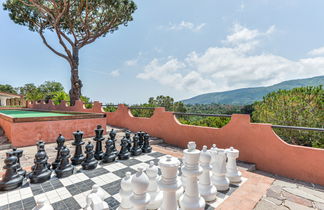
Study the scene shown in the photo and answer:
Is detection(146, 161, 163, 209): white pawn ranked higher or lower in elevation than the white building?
lower

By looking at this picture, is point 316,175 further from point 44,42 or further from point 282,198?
point 44,42

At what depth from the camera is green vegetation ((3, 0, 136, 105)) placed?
1154cm

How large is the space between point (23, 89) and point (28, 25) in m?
39.4

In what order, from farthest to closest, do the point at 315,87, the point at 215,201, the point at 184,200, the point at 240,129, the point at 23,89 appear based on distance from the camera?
the point at 23,89, the point at 315,87, the point at 240,129, the point at 215,201, the point at 184,200

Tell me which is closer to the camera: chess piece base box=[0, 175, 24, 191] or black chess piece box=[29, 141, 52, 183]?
chess piece base box=[0, 175, 24, 191]

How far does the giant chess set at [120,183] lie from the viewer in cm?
146

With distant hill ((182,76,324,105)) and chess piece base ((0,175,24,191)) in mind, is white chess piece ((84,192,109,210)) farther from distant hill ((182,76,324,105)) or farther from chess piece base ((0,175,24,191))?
distant hill ((182,76,324,105))

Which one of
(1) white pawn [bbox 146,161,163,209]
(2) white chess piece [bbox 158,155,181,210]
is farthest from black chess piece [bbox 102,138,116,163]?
(2) white chess piece [bbox 158,155,181,210]

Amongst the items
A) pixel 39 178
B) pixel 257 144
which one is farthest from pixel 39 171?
pixel 257 144

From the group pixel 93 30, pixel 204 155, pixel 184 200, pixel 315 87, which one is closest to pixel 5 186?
pixel 184 200

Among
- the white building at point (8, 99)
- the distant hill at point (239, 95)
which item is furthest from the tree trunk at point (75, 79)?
the distant hill at point (239, 95)

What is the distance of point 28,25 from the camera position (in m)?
13.0

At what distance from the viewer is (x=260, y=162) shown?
3.31 metres

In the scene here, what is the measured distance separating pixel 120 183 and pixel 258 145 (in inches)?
114
